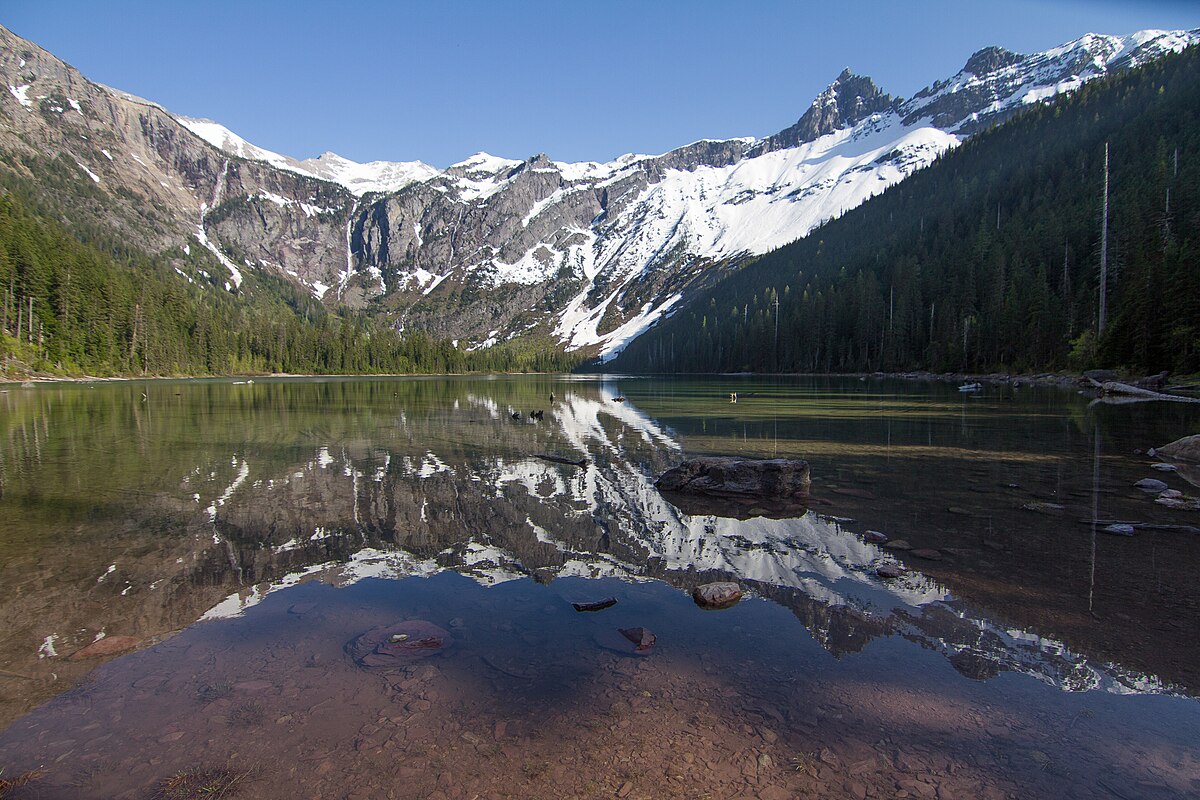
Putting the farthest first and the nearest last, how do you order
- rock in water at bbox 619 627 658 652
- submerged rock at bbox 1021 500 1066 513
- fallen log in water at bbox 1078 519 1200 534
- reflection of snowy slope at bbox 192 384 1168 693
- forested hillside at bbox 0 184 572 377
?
forested hillside at bbox 0 184 572 377, submerged rock at bbox 1021 500 1066 513, fallen log in water at bbox 1078 519 1200 534, reflection of snowy slope at bbox 192 384 1168 693, rock in water at bbox 619 627 658 652

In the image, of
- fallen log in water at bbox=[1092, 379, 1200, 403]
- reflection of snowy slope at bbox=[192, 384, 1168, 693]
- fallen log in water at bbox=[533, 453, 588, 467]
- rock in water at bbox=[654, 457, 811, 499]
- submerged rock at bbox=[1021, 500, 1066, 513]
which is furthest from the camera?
fallen log in water at bbox=[1092, 379, 1200, 403]

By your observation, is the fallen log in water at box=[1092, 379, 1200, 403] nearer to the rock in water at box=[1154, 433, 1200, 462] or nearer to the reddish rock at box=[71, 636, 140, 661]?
the rock in water at box=[1154, 433, 1200, 462]

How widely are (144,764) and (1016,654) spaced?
8.78 meters

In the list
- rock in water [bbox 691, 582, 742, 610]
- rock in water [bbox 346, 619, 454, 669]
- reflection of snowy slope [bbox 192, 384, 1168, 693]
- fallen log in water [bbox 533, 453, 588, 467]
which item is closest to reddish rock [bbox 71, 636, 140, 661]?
reflection of snowy slope [bbox 192, 384, 1168, 693]

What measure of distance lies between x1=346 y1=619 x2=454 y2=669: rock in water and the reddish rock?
8.81 ft

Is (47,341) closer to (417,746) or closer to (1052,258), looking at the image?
(417,746)

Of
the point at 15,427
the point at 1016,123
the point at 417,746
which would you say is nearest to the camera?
the point at 417,746

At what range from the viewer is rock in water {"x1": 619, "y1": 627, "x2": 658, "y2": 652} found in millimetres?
6664

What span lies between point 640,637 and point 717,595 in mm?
1650

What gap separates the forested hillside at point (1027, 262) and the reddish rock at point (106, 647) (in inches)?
2285

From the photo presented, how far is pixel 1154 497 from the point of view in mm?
12859

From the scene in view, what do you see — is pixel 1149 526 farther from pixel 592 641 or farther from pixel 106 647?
pixel 106 647

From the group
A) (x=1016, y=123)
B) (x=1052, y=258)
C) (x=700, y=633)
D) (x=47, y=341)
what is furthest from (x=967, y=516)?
(x=1016, y=123)

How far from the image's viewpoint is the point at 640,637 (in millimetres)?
6848
